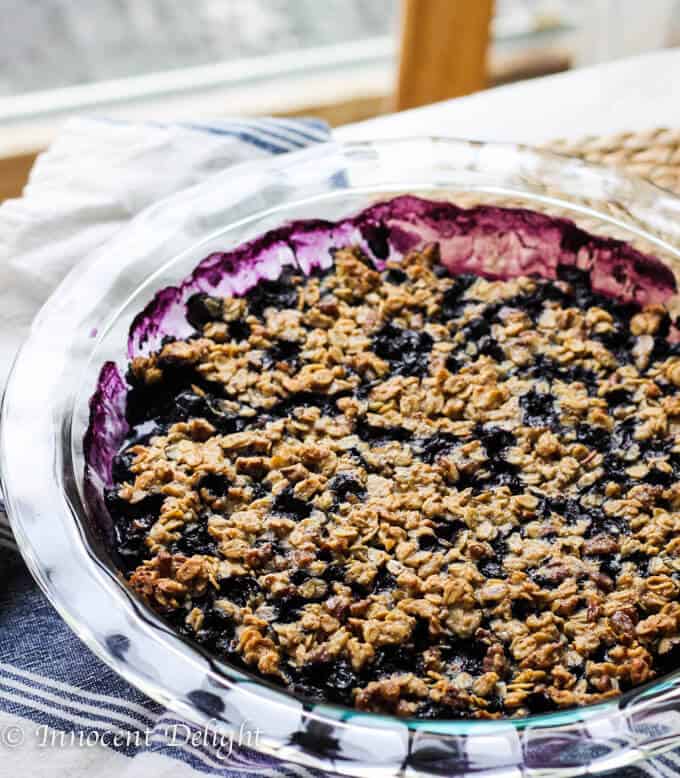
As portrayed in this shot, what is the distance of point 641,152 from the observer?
1.54m

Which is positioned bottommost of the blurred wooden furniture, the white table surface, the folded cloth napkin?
the folded cloth napkin

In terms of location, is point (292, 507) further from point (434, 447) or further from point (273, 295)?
point (273, 295)

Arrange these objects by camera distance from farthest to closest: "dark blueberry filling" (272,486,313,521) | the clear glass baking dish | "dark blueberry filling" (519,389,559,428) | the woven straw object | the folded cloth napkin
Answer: the woven straw object < "dark blueberry filling" (519,389,559,428) < "dark blueberry filling" (272,486,313,521) < the folded cloth napkin < the clear glass baking dish

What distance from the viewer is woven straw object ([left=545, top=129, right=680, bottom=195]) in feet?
5.00

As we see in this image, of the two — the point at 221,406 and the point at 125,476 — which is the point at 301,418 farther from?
the point at 125,476

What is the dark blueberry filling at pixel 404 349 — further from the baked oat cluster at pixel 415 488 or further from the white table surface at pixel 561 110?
the white table surface at pixel 561 110

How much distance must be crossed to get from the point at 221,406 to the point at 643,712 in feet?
1.94

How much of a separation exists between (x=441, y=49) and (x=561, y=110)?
664mm

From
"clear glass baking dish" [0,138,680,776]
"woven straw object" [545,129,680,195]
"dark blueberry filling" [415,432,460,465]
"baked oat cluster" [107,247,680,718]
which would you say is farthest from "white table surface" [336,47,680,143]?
"dark blueberry filling" [415,432,460,465]

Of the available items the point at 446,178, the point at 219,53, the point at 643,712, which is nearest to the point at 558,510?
the point at 643,712

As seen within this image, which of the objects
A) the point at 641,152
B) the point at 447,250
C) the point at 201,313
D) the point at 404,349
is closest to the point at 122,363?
the point at 201,313

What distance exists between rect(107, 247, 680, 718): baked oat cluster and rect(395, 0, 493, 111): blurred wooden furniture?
102 cm

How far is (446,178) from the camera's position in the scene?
1459 mm

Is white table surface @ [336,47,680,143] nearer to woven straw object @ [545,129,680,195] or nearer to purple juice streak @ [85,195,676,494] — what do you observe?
woven straw object @ [545,129,680,195]
